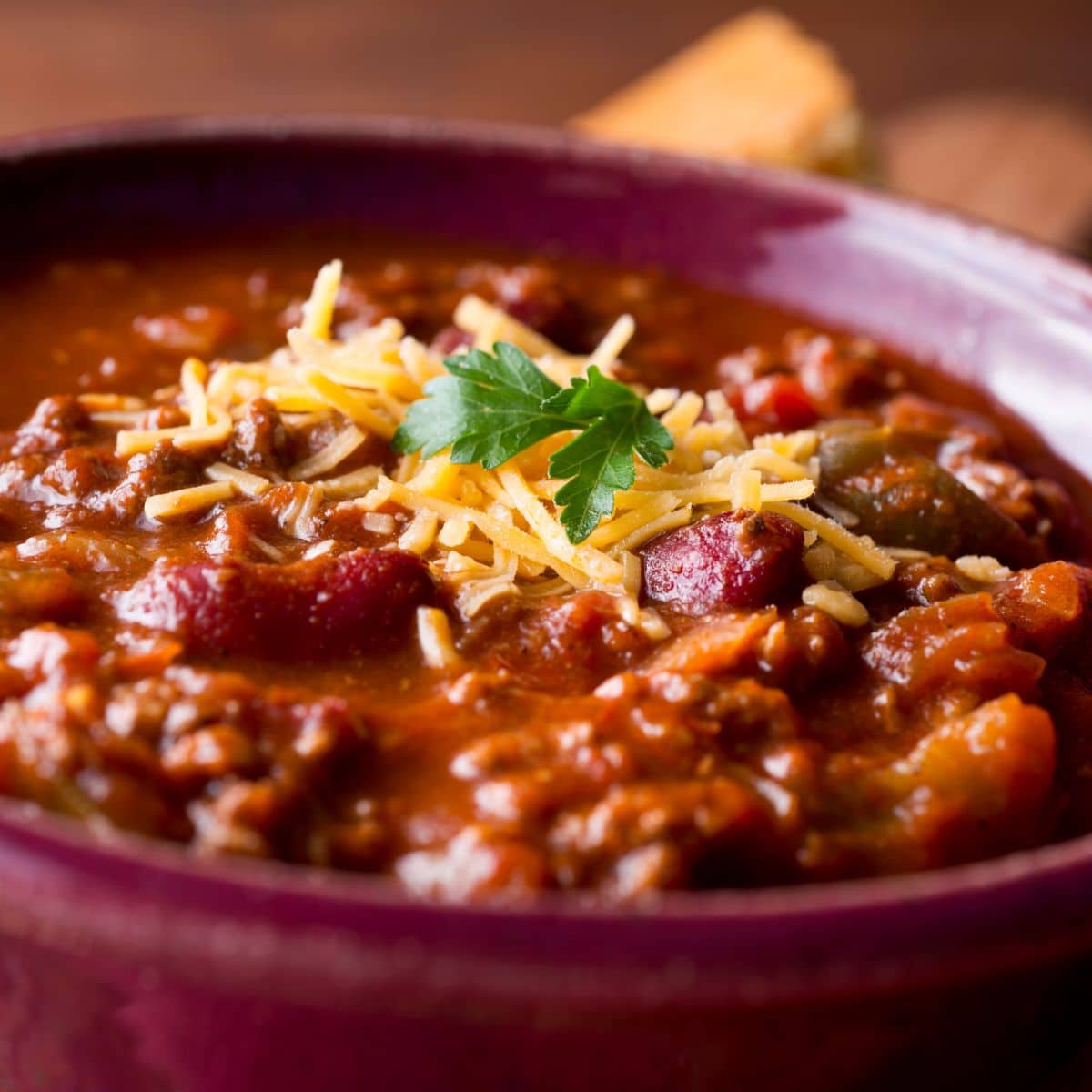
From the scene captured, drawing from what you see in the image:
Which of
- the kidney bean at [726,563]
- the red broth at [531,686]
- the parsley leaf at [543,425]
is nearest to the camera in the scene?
the red broth at [531,686]

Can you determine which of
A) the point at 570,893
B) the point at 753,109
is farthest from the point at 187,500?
the point at 753,109

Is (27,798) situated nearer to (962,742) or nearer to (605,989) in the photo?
(605,989)

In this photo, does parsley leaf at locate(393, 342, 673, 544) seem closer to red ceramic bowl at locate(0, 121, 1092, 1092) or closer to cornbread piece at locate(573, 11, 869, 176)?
red ceramic bowl at locate(0, 121, 1092, 1092)

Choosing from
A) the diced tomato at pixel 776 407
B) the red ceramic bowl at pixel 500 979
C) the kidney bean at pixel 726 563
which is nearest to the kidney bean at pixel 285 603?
the kidney bean at pixel 726 563

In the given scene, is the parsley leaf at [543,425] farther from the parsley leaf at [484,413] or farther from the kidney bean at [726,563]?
the kidney bean at [726,563]

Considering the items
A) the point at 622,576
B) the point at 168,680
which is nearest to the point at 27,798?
the point at 168,680

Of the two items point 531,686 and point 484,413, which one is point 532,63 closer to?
point 484,413

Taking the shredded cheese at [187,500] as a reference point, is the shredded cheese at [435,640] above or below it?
above
